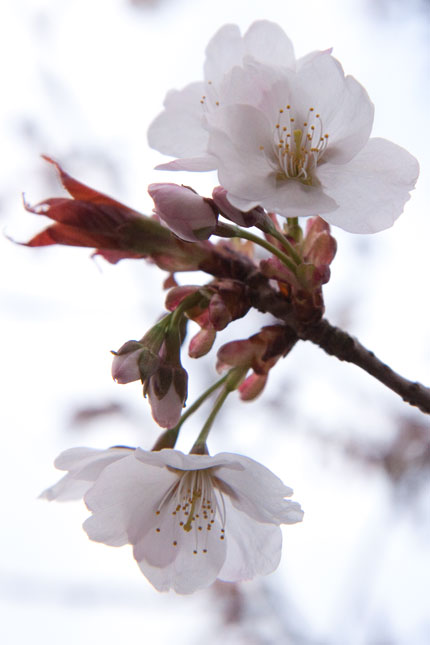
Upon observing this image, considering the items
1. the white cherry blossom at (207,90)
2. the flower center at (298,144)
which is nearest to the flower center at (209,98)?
the white cherry blossom at (207,90)

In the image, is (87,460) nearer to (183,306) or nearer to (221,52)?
(183,306)

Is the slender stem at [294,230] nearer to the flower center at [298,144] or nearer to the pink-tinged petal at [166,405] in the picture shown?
the flower center at [298,144]

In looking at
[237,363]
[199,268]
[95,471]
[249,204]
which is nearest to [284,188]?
[249,204]

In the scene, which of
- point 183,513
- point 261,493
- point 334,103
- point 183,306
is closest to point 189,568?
point 183,513

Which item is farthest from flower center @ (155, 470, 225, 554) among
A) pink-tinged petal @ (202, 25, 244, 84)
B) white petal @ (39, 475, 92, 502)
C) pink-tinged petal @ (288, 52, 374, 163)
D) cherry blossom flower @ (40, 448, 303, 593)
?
pink-tinged petal @ (202, 25, 244, 84)

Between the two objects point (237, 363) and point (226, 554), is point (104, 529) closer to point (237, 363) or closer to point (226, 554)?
point (226, 554)

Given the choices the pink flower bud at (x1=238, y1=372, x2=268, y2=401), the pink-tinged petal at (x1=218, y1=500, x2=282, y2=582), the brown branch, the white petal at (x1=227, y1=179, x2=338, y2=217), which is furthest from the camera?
the pink flower bud at (x1=238, y1=372, x2=268, y2=401)

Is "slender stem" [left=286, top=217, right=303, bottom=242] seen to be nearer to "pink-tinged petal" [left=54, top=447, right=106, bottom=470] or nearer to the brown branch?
the brown branch
